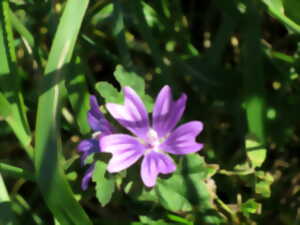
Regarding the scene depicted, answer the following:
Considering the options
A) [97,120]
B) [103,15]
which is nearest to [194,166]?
[97,120]

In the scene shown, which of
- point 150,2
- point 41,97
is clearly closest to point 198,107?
point 150,2

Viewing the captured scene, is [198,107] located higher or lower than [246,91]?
lower

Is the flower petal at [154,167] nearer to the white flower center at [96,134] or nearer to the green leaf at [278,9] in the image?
the white flower center at [96,134]

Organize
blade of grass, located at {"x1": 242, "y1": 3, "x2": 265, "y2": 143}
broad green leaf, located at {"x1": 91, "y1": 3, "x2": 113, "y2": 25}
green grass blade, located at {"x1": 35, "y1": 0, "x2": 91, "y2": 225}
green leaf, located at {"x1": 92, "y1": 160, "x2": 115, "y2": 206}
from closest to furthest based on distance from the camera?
green grass blade, located at {"x1": 35, "y1": 0, "x2": 91, "y2": 225}, green leaf, located at {"x1": 92, "y1": 160, "x2": 115, "y2": 206}, blade of grass, located at {"x1": 242, "y1": 3, "x2": 265, "y2": 143}, broad green leaf, located at {"x1": 91, "y1": 3, "x2": 113, "y2": 25}

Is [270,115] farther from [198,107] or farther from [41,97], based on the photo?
[41,97]

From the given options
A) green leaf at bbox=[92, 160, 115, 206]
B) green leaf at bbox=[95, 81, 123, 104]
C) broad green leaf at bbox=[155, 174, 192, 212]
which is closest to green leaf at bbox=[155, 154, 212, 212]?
broad green leaf at bbox=[155, 174, 192, 212]

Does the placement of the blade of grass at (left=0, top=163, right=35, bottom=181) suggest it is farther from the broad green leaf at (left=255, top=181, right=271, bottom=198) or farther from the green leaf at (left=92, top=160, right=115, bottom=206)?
the broad green leaf at (left=255, top=181, right=271, bottom=198)

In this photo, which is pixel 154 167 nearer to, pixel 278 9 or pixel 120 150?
pixel 120 150
